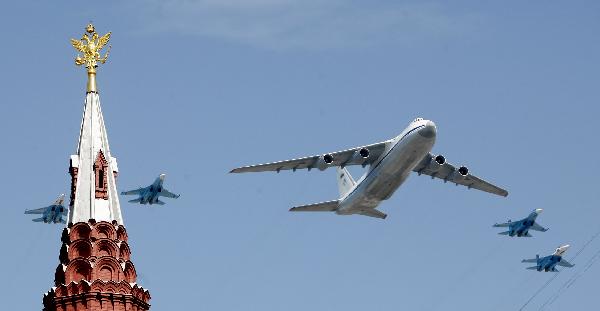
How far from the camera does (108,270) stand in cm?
8688

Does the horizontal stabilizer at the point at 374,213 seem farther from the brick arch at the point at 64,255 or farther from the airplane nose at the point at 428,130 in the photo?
the brick arch at the point at 64,255

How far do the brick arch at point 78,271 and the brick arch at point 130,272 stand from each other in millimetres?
2048

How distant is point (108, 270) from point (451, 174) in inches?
1653

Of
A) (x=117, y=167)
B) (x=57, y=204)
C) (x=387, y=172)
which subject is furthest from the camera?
(x=387, y=172)

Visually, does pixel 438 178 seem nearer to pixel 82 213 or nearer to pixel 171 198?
pixel 171 198

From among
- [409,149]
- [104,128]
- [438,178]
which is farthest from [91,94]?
[438,178]

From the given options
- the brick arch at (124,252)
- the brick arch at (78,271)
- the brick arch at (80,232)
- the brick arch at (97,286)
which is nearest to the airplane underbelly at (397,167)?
the brick arch at (124,252)

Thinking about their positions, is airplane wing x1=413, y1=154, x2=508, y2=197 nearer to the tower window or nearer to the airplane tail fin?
the airplane tail fin

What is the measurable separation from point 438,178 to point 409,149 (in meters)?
14.2

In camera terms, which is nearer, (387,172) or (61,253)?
(61,253)

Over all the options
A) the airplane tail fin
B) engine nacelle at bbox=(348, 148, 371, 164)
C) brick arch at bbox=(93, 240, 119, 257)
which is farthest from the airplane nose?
brick arch at bbox=(93, 240, 119, 257)

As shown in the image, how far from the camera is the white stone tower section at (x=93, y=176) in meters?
89.3

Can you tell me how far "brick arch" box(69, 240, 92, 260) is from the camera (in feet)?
286

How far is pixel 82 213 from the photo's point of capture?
89.2 metres
